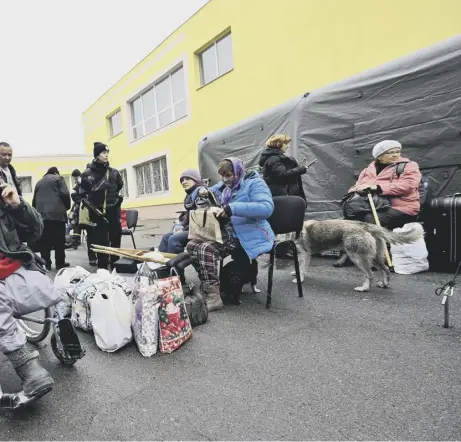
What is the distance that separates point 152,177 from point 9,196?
12.6m

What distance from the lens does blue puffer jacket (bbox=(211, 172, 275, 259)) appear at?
2934 mm

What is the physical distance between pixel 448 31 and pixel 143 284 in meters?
6.25

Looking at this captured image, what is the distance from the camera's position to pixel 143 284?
7.86ft

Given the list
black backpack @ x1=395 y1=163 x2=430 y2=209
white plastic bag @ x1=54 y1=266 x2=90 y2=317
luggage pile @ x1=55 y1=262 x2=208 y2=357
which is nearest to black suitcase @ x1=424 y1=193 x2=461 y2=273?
black backpack @ x1=395 y1=163 x2=430 y2=209

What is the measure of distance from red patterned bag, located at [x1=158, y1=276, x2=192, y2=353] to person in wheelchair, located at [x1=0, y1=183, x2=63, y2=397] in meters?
0.69

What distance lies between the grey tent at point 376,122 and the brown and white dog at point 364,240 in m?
1.21

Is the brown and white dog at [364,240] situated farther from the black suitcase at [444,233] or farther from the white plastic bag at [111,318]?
the white plastic bag at [111,318]

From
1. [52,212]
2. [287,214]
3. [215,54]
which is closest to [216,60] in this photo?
[215,54]

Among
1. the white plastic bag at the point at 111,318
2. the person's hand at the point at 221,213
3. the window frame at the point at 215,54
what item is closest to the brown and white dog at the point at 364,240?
the person's hand at the point at 221,213

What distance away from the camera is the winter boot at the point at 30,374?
1.62m

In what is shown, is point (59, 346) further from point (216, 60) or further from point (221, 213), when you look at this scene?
point (216, 60)

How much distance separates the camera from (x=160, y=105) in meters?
13.3

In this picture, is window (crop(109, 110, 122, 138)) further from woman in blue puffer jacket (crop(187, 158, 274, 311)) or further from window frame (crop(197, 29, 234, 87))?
woman in blue puffer jacket (crop(187, 158, 274, 311))

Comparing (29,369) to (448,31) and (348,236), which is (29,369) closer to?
(348,236)
